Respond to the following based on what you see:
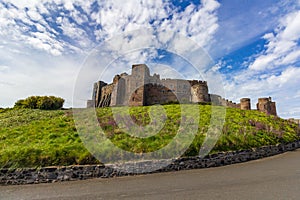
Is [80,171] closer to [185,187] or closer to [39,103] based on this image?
[185,187]

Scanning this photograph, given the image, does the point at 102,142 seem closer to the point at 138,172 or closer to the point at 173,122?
the point at 138,172

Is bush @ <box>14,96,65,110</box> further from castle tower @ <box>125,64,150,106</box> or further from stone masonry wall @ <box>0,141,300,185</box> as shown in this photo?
stone masonry wall @ <box>0,141,300,185</box>

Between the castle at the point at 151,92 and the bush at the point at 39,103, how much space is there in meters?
11.5

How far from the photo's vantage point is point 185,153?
10648 millimetres

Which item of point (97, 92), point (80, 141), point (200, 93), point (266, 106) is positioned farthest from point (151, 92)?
point (80, 141)

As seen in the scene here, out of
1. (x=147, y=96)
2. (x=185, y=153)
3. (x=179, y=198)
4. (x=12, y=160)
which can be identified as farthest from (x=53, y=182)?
(x=147, y=96)

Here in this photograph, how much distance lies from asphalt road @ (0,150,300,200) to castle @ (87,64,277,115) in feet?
116

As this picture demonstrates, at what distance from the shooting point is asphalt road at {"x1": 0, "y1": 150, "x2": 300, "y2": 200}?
6051mm

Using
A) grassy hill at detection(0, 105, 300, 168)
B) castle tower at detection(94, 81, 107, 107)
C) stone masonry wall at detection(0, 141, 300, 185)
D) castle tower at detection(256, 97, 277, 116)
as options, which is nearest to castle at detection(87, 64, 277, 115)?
castle tower at detection(256, 97, 277, 116)

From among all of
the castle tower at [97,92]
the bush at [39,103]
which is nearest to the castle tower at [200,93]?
the castle tower at [97,92]

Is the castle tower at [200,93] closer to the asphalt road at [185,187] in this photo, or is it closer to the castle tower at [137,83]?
the castle tower at [137,83]

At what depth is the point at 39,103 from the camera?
45281 mm

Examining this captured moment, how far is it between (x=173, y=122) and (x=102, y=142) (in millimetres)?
6607

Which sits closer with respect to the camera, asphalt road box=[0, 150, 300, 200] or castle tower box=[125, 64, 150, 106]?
asphalt road box=[0, 150, 300, 200]
